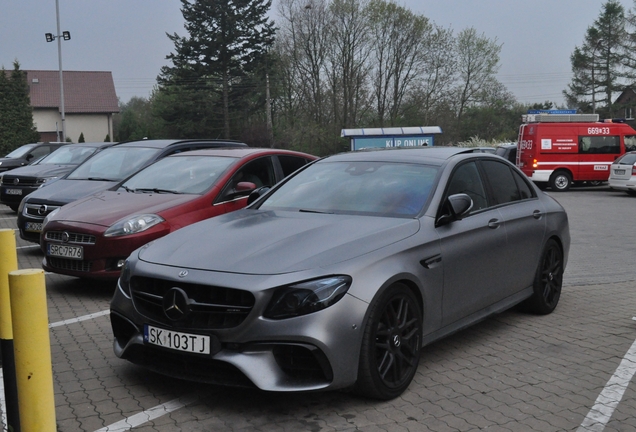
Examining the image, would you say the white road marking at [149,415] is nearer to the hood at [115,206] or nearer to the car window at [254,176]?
the hood at [115,206]

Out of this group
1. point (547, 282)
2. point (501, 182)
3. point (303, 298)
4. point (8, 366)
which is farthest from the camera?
point (547, 282)

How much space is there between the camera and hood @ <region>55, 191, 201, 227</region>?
7301 millimetres

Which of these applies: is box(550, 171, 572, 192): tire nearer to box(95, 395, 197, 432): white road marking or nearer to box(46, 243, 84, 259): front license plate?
box(46, 243, 84, 259): front license plate

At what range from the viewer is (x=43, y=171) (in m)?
15.3

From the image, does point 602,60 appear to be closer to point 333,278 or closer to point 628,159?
point 628,159

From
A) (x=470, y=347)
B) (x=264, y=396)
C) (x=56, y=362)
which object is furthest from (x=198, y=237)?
(x=470, y=347)

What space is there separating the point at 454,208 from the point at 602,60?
6562 centimetres

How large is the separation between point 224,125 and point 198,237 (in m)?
47.4

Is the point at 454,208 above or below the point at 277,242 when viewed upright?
above

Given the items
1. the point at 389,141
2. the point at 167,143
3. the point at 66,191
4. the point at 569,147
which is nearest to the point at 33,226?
the point at 66,191

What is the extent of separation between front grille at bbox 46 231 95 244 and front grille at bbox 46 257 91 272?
0.20m

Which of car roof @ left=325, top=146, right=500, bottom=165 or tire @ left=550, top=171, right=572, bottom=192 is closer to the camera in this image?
car roof @ left=325, top=146, right=500, bottom=165

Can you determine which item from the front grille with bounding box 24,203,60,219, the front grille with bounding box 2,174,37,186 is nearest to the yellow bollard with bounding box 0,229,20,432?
the front grille with bounding box 24,203,60,219

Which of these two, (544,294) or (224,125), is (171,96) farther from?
(544,294)
